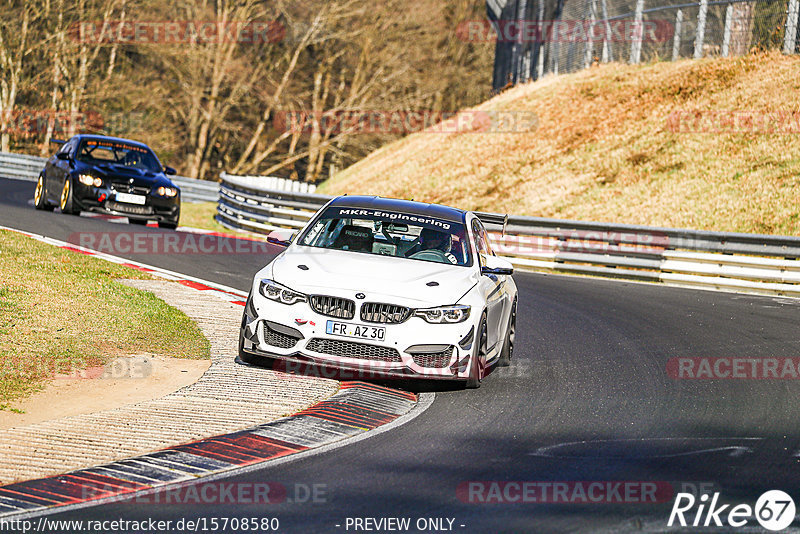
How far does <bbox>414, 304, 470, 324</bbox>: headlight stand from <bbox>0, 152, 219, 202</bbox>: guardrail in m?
27.1

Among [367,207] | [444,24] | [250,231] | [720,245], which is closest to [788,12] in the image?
[720,245]

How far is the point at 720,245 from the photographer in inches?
760

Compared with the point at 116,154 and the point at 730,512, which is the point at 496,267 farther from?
the point at 116,154

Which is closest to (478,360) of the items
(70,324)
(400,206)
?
(400,206)

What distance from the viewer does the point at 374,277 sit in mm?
8758

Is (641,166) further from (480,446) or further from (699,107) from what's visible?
(480,446)

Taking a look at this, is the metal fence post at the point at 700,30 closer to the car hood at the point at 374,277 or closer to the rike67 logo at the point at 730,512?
the car hood at the point at 374,277

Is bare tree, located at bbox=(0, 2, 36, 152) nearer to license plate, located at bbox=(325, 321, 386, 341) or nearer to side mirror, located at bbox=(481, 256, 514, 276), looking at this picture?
side mirror, located at bbox=(481, 256, 514, 276)

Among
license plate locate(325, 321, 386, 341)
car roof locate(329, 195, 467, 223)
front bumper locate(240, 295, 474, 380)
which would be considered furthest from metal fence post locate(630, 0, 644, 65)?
license plate locate(325, 321, 386, 341)

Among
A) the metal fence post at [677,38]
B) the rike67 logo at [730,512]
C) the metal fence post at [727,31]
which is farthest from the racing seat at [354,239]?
the metal fence post at [677,38]

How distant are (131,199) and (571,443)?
14914 mm

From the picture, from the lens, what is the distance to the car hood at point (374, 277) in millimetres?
→ 8594

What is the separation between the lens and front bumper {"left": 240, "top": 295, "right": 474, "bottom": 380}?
8469 mm

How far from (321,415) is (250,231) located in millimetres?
17690
